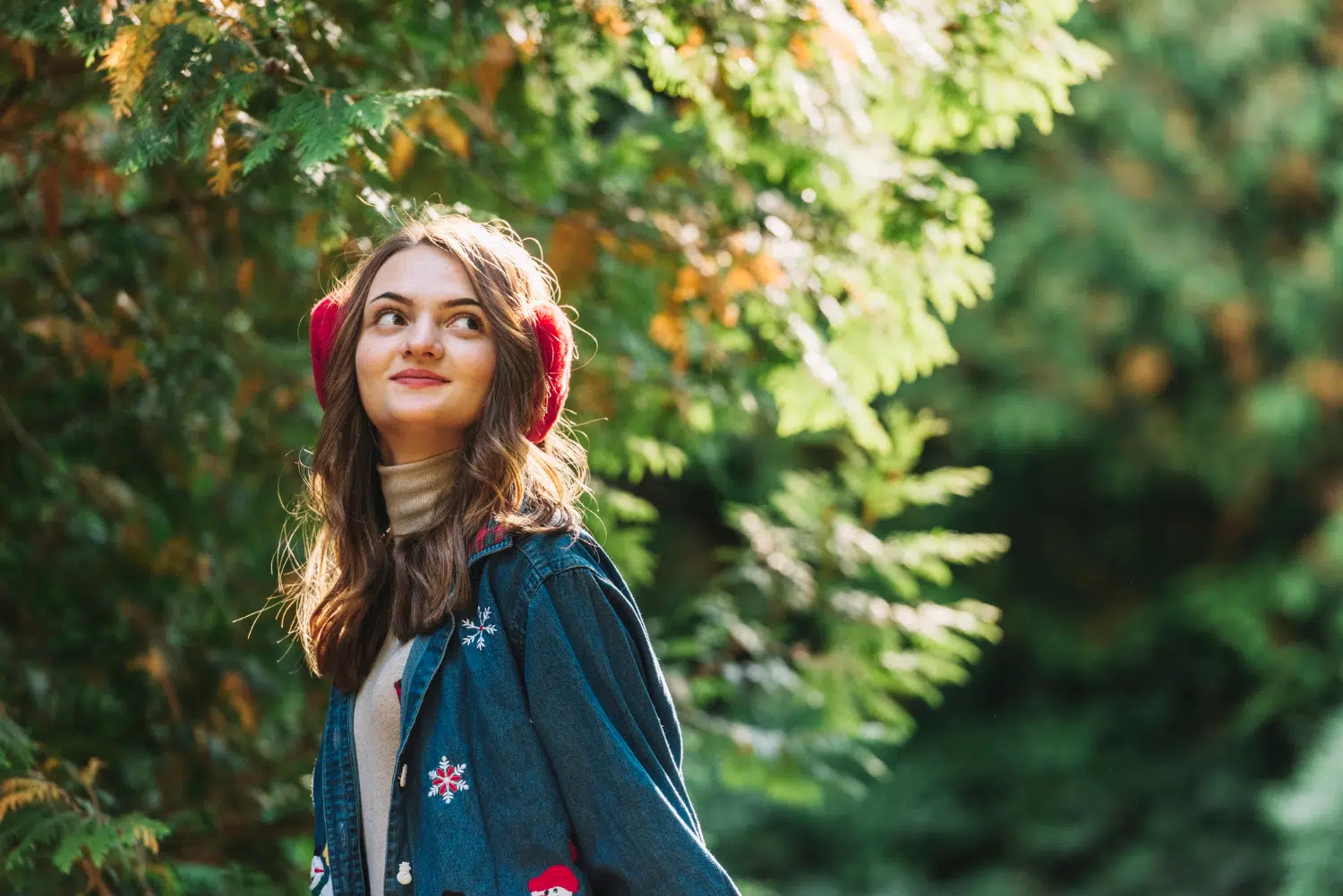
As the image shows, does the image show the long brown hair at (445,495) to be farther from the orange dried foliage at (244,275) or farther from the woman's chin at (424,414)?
the orange dried foliage at (244,275)

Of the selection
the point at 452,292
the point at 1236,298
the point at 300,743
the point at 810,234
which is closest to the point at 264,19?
the point at 452,292

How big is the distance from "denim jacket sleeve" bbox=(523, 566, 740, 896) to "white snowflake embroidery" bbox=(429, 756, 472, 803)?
0.10m

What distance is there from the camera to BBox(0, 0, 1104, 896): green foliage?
295 centimetres

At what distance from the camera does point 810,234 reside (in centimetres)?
344

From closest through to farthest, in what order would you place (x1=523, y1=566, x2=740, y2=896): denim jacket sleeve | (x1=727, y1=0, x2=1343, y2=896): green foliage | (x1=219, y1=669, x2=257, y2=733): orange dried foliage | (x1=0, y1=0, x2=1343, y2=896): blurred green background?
1. (x1=523, y1=566, x2=740, y2=896): denim jacket sleeve
2. (x1=0, y1=0, x2=1343, y2=896): blurred green background
3. (x1=219, y1=669, x2=257, y2=733): orange dried foliage
4. (x1=727, y1=0, x2=1343, y2=896): green foliage

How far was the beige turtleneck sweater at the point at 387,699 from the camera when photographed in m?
1.79

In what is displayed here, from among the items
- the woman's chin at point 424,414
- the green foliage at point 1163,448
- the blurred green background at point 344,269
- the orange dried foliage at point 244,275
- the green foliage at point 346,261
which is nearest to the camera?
the woman's chin at point 424,414

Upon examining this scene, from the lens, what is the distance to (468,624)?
1747 millimetres

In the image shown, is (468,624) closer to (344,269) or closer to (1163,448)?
Answer: (344,269)

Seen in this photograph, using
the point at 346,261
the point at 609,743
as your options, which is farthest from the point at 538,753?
the point at 346,261

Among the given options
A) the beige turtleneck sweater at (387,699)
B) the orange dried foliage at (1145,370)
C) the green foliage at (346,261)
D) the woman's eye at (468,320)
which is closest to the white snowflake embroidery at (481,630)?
the beige turtleneck sweater at (387,699)

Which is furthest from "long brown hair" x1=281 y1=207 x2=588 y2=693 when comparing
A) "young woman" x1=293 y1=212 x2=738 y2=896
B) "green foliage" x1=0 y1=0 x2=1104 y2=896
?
"green foliage" x1=0 y1=0 x2=1104 y2=896

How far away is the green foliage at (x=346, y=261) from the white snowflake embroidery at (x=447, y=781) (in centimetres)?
113

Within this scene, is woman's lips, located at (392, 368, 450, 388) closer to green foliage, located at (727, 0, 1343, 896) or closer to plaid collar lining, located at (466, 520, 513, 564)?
plaid collar lining, located at (466, 520, 513, 564)
